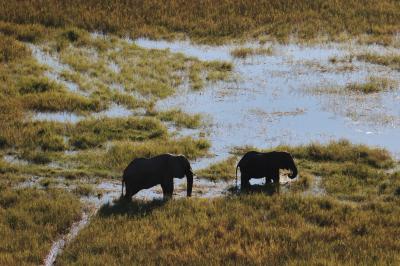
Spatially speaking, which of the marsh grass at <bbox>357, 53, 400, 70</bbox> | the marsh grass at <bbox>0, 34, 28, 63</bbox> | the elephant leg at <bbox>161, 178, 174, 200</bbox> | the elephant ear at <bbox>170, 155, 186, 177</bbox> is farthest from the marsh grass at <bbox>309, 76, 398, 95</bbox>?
the marsh grass at <bbox>0, 34, 28, 63</bbox>

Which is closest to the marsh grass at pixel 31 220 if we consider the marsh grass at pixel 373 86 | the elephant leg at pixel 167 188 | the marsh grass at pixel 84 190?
the marsh grass at pixel 84 190

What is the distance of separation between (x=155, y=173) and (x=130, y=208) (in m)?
0.91

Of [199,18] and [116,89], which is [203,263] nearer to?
[116,89]

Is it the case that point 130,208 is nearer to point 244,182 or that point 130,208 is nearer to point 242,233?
point 242,233

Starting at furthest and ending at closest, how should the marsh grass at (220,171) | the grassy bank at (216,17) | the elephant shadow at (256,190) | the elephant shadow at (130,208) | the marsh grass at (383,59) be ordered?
the grassy bank at (216,17), the marsh grass at (383,59), the marsh grass at (220,171), the elephant shadow at (256,190), the elephant shadow at (130,208)

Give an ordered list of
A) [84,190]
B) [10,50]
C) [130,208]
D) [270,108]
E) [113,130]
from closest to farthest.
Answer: [130,208] → [84,190] → [113,130] → [270,108] → [10,50]

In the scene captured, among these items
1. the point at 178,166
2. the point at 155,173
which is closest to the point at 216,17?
the point at 178,166

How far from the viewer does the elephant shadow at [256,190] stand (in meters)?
15.1

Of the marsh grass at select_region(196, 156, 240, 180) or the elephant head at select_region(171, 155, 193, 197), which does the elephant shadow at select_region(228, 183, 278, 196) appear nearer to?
the marsh grass at select_region(196, 156, 240, 180)

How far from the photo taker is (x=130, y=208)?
14055 millimetres

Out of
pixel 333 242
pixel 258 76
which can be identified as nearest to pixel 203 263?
pixel 333 242

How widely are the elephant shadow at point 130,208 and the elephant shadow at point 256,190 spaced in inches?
64.5

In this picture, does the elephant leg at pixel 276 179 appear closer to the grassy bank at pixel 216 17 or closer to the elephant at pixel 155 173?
the elephant at pixel 155 173

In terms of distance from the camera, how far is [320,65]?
82.3 ft
